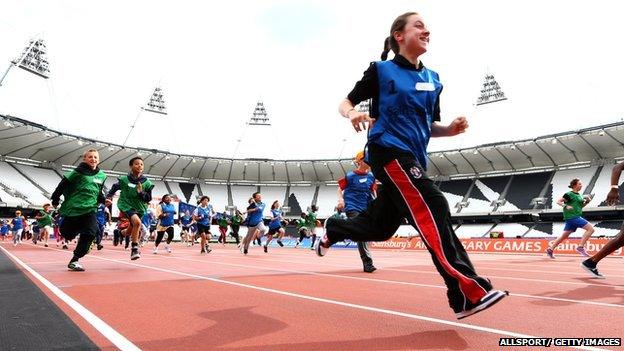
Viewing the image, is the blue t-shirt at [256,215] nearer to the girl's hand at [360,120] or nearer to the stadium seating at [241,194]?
the girl's hand at [360,120]

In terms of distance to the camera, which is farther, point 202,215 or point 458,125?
point 202,215

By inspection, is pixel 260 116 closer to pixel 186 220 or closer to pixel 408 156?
pixel 186 220

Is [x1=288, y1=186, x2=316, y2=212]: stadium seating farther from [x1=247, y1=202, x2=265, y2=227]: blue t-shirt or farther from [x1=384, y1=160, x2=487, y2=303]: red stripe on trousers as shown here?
[x1=384, y1=160, x2=487, y2=303]: red stripe on trousers

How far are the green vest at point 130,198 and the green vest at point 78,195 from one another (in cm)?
111

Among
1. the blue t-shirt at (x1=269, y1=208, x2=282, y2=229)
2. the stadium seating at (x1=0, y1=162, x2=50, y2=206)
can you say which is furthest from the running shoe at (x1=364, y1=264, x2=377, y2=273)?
the stadium seating at (x1=0, y1=162, x2=50, y2=206)

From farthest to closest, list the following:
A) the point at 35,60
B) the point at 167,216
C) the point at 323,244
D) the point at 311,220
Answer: the point at 35,60, the point at 311,220, the point at 167,216, the point at 323,244

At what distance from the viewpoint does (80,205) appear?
7.26m

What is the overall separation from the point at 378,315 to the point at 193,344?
4.58ft

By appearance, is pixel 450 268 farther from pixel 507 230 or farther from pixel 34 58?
pixel 34 58

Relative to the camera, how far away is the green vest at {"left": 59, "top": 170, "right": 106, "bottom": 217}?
724 centimetres

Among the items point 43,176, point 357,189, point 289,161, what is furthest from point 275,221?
point 43,176

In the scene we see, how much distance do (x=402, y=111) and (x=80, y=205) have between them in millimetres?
6152

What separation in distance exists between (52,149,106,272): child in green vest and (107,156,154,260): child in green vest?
0.91 m

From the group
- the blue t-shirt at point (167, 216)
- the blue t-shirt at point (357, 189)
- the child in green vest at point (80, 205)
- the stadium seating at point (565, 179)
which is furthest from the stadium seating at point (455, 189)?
the child in green vest at point (80, 205)
